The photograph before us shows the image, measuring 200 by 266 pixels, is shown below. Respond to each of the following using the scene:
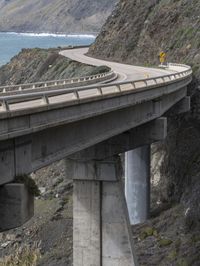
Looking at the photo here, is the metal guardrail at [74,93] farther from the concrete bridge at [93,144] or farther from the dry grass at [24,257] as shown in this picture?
the dry grass at [24,257]

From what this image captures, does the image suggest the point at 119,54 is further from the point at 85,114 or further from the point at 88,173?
the point at 85,114

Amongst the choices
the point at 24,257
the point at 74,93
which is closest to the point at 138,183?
the point at 24,257

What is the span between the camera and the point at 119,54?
89.8 m

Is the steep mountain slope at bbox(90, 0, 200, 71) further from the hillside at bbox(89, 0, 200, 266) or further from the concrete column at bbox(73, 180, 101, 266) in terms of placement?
the concrete column at bbox(73, 180, 101, 266)

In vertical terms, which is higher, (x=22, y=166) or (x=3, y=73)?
(x=22, y=166)

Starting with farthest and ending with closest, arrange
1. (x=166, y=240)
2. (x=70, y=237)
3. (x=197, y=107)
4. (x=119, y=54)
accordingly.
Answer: (x=119, y=54), (x=197, y=107), (x=70, y=237), (x=166, y=240)

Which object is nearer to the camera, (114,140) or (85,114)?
(85,114)

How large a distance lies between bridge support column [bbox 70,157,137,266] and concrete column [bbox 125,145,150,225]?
39.2 feet

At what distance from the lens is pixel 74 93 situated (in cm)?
2738

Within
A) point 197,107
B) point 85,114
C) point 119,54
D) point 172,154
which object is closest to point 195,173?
point 172,154

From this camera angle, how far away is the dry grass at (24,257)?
41.9m

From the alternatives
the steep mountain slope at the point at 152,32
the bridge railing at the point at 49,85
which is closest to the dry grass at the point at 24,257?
the bridge railing at the point at 49,85

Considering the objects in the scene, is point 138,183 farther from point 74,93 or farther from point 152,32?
point 152,32

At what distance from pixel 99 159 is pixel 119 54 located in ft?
179
